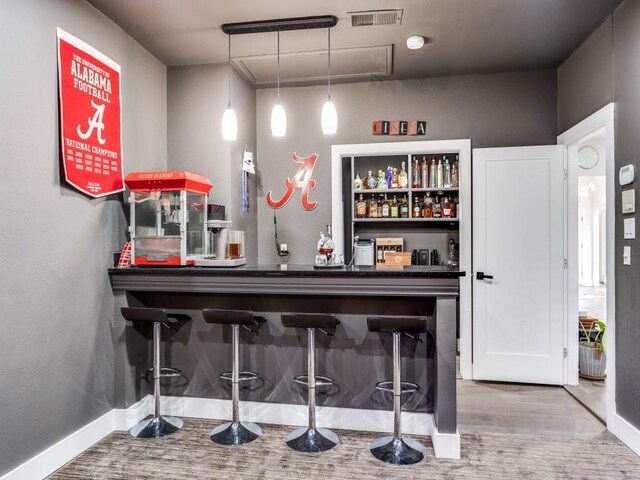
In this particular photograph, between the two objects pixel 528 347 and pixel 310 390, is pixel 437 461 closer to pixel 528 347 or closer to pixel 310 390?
pixel 310 390

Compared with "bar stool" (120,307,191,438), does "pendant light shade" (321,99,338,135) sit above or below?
A: above

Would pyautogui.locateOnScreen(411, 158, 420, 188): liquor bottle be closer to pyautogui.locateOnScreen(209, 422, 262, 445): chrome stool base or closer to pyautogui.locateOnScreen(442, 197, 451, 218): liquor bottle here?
pyautogui.locateOnScreen(442, 197, 451, 218): liquor bottle

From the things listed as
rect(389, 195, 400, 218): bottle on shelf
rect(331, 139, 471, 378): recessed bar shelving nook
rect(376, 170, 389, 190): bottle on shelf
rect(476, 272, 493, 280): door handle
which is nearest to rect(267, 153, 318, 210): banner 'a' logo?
rect(331, 139, 471, 378): recessed bar shelving nook

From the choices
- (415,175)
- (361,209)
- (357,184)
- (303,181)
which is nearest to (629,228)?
(415,175)

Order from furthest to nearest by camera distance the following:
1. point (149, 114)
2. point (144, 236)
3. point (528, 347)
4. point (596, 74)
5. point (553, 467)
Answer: point (528, 347) → point (149, 114) → point (596, 74) → point (144, 236) → point (553, 467)

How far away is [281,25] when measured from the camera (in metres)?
3.10

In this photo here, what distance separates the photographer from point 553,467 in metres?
2.47

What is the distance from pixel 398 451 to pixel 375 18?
2.95 metres

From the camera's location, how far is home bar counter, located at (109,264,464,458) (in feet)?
8.46

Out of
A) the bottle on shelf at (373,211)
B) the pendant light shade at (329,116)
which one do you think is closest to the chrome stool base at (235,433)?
the pendant light shade at (329,116)

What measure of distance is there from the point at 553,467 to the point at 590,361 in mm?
1900

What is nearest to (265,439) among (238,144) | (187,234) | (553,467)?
(187,234)

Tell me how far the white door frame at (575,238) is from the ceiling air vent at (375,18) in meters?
1.66

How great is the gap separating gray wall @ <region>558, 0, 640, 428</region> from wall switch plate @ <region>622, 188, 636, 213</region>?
8 cm
